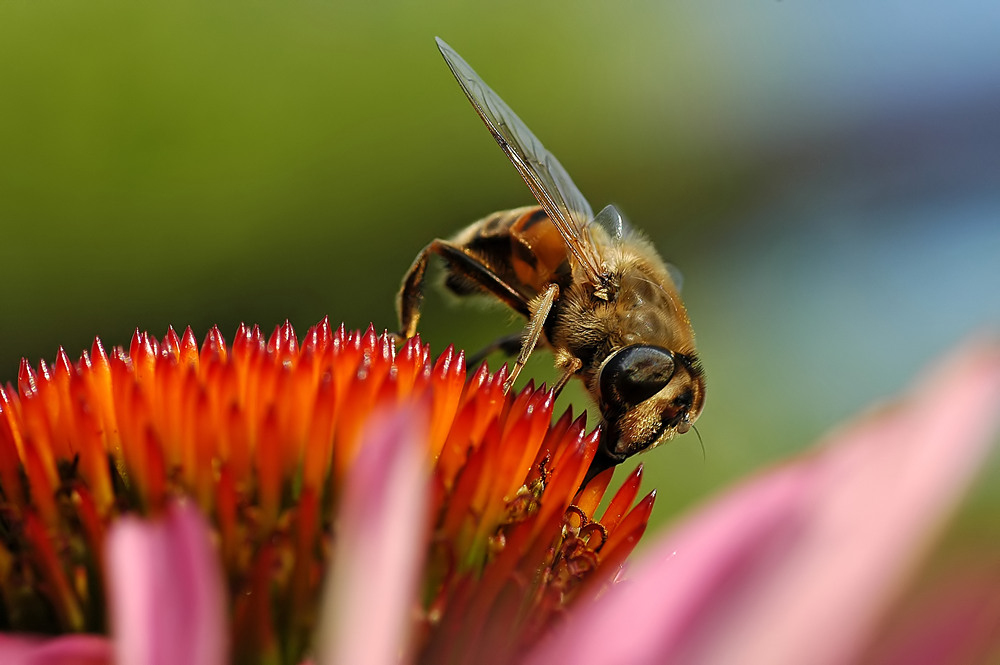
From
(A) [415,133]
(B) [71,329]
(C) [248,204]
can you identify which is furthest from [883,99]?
(B) [71,329]

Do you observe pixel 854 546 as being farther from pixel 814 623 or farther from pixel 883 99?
pixel 883 99

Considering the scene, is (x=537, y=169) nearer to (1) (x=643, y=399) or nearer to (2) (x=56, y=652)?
(1) (x=643, y=399)

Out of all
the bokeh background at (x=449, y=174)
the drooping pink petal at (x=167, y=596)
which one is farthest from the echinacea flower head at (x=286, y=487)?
the bokeh background at (x=449, y=174)

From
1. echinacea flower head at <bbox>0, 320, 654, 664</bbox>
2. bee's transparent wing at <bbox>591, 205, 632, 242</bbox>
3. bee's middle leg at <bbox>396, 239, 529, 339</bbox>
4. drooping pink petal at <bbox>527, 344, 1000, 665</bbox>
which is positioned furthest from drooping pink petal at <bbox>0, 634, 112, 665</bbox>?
bee's transparent wing at <bbox>591, 205, 632, 242</bbox>

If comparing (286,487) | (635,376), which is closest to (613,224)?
(635,376)

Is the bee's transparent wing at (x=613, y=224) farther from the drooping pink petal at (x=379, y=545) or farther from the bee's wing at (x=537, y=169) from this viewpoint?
the drooping pink petal at (x=379, y=545)

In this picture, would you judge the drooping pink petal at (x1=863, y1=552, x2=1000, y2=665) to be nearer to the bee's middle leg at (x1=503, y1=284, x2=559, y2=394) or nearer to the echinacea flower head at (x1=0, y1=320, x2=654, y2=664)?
the echinacea flower head at (x1=0, y1=320, x2=654, y2=664)
